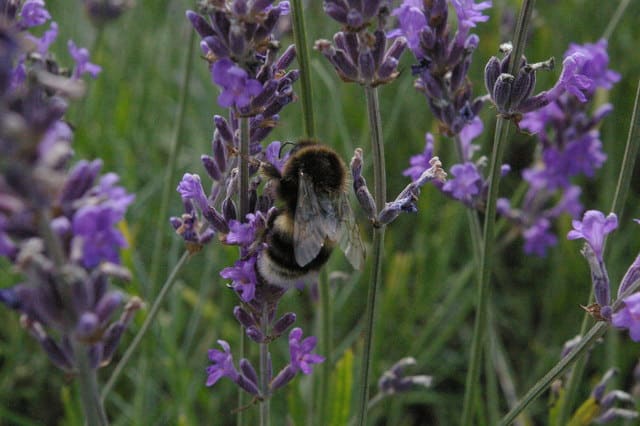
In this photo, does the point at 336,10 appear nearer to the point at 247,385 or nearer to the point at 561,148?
the point at 247,385

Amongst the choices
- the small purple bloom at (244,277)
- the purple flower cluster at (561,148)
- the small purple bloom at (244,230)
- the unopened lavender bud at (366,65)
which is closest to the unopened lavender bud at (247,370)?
the small purple bloom at (244,277)

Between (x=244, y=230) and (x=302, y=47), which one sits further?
(x=302, y=47)

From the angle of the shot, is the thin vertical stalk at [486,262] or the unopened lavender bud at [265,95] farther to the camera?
the thin vertical stalk at [486,262]

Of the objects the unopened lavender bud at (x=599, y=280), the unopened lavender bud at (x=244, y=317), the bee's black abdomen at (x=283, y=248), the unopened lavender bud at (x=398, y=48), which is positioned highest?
the unopened lavender bud at (x=398, y=48)

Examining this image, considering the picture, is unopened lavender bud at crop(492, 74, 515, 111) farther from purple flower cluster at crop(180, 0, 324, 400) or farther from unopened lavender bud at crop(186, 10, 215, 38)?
unopened lavender bud at crop(186, 10, 215, 38)

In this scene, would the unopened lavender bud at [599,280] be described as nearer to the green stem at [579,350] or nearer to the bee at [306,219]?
the green stem at [579,350]

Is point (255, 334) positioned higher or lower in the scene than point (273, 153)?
lower

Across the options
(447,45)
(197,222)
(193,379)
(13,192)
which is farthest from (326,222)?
(193,379)

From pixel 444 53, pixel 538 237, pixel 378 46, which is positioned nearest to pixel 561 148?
pixel 538 237
